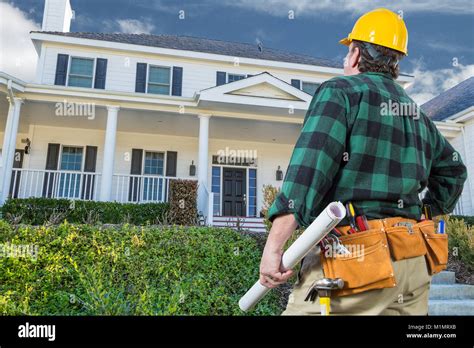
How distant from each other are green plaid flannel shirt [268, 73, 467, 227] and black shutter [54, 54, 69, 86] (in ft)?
34.4

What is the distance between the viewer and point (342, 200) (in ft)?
4.05

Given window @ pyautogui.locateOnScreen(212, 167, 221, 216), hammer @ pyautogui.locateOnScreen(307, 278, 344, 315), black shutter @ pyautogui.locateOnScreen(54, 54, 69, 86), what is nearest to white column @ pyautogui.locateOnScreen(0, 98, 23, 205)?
black shutter @ pyautogui.locateOnScreen(54, 54, 69, 86)

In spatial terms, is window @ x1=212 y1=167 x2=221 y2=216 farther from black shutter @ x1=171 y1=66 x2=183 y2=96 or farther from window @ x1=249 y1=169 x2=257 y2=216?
black shutter @ x1=171 y1=66 x2=183 y2=96

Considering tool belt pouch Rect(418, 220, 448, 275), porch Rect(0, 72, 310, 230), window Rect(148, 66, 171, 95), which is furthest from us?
window Rect(148, 66, 171, 95)

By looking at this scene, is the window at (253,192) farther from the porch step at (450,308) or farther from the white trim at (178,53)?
the porch step at (450,308)

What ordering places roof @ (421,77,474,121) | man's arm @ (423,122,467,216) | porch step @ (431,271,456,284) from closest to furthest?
man's arm @ (423,122,467,216) → porch step @ (431,271,456,284) → roof @ (421,77,474,121)

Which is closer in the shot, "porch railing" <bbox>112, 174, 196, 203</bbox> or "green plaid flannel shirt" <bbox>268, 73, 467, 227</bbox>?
→ "green plaid flannel shirt" <bbox>268, 73, 467, 227</bbox>

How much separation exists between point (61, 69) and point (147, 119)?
10.1 ft

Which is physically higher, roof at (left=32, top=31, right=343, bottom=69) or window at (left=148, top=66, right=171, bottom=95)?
roof at (left=32, top=31, right=343, bottom=69)

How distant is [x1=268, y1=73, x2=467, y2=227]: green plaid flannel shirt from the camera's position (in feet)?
3.83

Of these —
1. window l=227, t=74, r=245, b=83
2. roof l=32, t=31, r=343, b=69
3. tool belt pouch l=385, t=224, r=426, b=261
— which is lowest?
tool belt pouch l=385, t=224, r=426, b=261

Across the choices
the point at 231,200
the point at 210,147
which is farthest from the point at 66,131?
the point at 231,200
